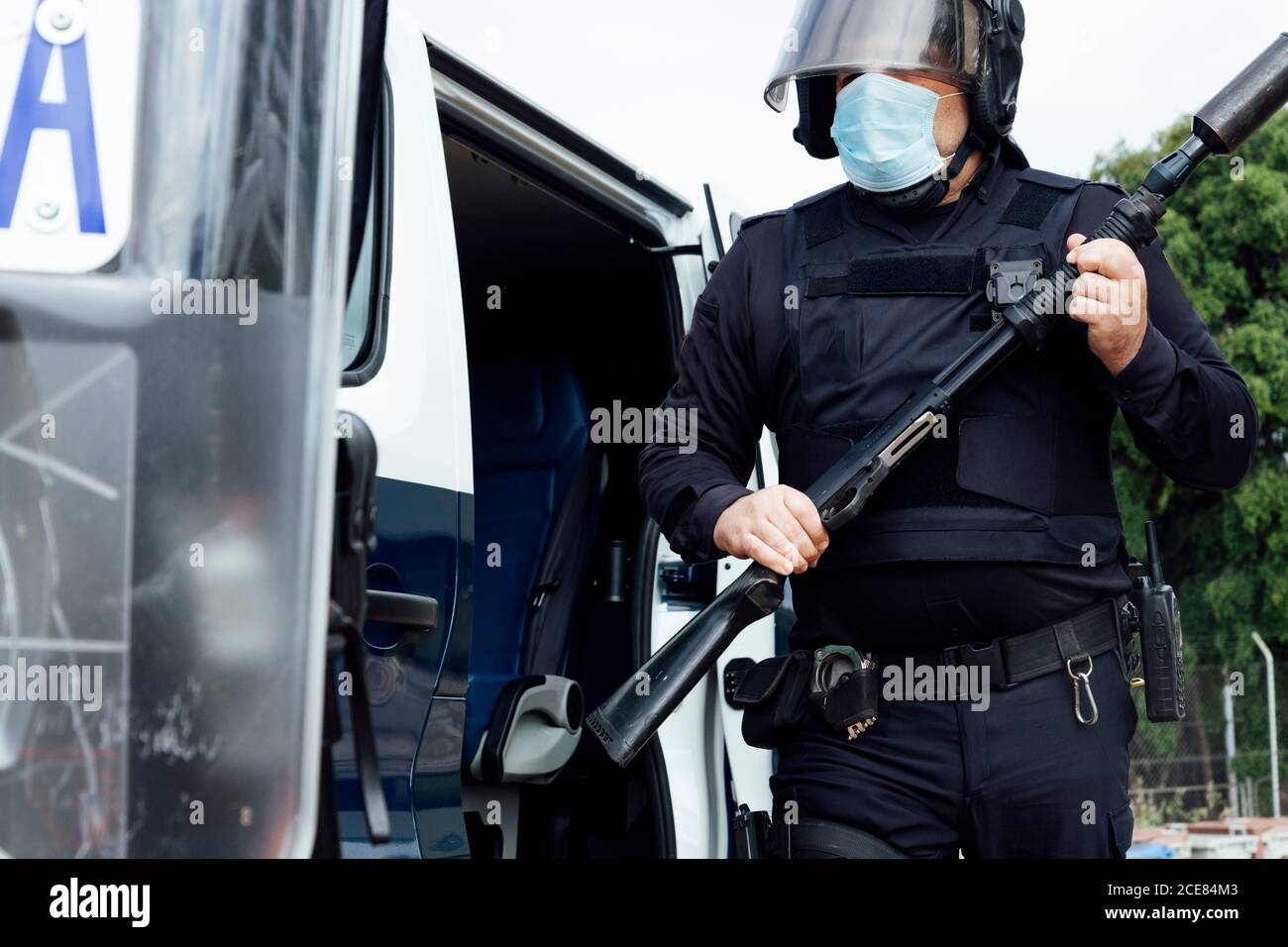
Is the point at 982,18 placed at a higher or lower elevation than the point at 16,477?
higher

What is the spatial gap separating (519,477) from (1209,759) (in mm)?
14349

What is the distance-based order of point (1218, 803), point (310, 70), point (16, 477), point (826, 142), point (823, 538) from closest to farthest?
point (16, 477) → point (310, 70) → point (823, 538) → point (826, 142) → point (1218, 803)

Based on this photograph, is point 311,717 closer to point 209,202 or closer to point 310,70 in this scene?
point 209,202

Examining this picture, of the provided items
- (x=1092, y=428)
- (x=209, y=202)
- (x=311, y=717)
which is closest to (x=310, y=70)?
(x=209, y=202)

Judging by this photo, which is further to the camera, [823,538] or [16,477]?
[823,538]

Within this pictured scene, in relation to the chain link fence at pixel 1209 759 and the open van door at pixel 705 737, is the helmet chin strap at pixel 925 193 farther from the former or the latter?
the chain link fence at pixel 1209 759

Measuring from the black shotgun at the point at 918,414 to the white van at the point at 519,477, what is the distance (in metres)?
0.30

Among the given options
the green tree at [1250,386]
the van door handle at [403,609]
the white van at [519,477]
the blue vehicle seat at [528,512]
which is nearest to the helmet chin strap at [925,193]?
the white van at [519,477]

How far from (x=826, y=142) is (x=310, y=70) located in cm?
150

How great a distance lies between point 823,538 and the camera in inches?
89.3

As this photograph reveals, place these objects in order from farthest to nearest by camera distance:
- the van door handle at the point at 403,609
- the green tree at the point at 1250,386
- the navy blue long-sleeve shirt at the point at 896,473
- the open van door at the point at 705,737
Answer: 1. the green tree at the point at 1250,386
2. the open van door at the point at 705,737
3. the navy blue long-sleeve shirt at the point at 896,473
4. the van door handle at the point at 403,609

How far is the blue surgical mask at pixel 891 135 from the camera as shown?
96.3 inches

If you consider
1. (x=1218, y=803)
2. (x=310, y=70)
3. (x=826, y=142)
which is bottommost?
(x=1218, y=803)
